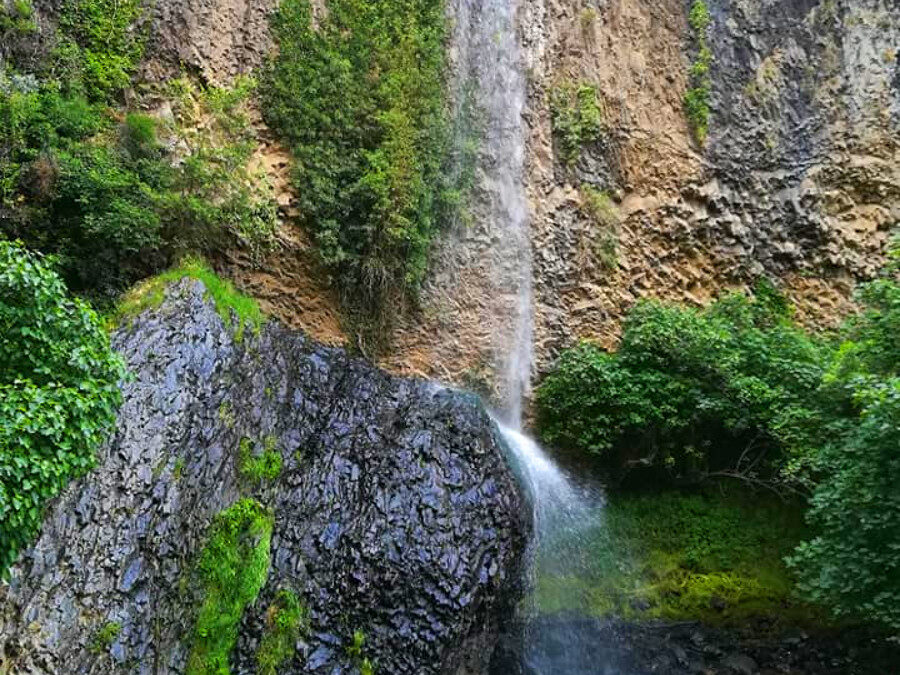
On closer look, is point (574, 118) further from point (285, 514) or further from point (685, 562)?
point (285, 514)

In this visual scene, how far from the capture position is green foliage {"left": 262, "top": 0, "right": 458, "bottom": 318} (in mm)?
9633

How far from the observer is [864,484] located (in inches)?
285

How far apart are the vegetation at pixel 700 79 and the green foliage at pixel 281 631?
434 inches

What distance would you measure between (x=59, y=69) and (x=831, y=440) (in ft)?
34.8

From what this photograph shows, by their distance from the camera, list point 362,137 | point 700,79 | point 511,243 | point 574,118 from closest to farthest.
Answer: point 362,137, point 511,243, point 574,118, point 700,79

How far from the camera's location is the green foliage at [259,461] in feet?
21.6

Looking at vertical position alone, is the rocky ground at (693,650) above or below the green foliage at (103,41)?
below

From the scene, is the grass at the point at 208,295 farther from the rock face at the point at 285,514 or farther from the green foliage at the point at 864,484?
the green foliage at the point at 864,484

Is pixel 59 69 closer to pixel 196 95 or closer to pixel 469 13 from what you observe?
pixel 196 95

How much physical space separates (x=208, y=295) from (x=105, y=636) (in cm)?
356

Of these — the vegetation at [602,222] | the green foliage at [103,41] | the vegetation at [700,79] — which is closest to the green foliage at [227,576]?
the green foliage at [103,41]

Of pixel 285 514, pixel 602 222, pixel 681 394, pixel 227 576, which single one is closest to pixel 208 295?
pixel 285 514

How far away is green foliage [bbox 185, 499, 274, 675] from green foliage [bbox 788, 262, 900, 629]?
6052 mm

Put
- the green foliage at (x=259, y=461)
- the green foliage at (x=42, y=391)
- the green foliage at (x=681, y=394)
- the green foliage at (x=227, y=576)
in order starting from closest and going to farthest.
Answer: the green foliage at (x=42, y=391)
the green foliage at (x=227, y=576)
the green foliage at (x=259, y=461)
the green foliage at (x=681, y=394)
